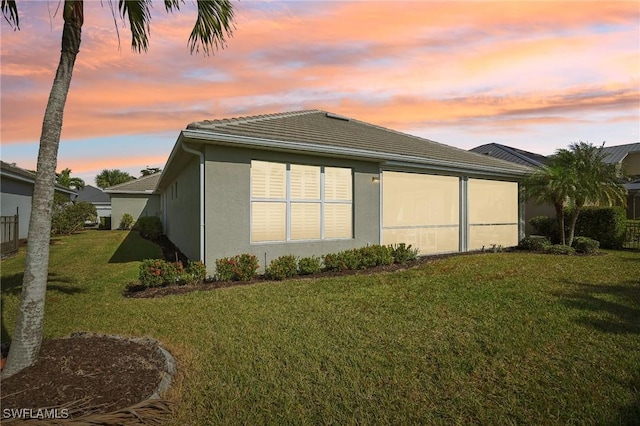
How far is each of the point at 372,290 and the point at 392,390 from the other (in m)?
4.11

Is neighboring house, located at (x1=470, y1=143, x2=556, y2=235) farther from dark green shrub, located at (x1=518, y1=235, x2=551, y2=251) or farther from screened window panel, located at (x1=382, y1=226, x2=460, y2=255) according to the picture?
screened window panel, located at (x1=382, y1=226, x2=460, y2=255)

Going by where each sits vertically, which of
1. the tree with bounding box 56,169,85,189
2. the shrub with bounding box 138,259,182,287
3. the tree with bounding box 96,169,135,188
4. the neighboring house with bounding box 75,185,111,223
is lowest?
the shrub with bounding box 138,259,182,287

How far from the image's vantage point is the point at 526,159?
24016 millimetres

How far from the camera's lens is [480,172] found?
13766 mm

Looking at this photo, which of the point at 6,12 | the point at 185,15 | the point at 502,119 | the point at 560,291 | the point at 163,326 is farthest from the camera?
the point at 502,119

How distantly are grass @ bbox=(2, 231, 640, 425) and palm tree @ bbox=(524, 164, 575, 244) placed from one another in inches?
200

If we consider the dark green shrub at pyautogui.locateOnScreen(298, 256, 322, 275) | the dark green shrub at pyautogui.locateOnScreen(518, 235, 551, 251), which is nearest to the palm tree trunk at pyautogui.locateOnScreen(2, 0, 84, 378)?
the dark green shrub at pyautogui.locateOnScreen(298, 256, 322, 275)

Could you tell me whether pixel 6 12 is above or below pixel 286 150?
above

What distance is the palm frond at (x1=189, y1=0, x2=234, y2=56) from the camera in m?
4.84

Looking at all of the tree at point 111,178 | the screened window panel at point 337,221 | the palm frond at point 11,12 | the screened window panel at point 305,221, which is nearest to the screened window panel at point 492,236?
the screened window panel at point 337,221

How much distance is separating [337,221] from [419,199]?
3.59 metres

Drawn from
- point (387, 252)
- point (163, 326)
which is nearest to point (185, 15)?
point (163, 326)

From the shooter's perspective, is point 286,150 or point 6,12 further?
point 286,150

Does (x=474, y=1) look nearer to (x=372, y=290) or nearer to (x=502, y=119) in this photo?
(x=372, y=290)
